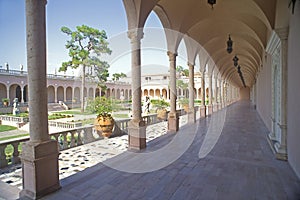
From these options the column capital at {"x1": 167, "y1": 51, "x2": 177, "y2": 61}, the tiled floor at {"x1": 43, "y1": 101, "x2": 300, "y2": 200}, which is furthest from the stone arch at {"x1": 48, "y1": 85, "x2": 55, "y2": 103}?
the tiled floor at {"x1": 43, "y1": 101, "x2": 300, "y2": 200}

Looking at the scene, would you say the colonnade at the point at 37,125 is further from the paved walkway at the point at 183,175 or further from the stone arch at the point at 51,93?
the stone arch at the point at 51,93

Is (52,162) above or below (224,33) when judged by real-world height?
below

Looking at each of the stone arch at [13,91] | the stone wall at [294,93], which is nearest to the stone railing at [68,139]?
the stone wall at [294,93]

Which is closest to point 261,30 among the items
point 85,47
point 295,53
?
point 295,53

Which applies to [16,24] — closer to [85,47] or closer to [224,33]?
[224,33]

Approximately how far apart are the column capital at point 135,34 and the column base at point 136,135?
2.52m

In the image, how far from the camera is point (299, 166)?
158 inches

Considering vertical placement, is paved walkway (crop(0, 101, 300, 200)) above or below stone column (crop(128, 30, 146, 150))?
below

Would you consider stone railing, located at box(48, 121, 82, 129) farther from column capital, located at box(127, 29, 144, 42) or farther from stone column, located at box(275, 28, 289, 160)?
stone column, located at box(275, 28, 289, 160)

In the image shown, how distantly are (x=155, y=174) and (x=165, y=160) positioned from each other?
921 mm

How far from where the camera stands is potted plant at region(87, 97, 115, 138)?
26.4 ft

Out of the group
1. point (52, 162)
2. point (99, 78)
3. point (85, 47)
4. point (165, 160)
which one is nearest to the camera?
point (52, 162)

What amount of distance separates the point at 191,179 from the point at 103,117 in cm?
511

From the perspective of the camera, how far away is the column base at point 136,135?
6.11m
